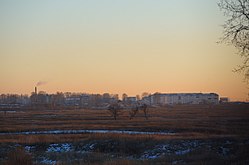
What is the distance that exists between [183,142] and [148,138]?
436 cm

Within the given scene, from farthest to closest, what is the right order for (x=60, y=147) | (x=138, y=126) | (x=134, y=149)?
(x=138, y=126)
(x=60, y=147)
(x=134, y=149)

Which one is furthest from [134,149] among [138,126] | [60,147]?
[138,126]

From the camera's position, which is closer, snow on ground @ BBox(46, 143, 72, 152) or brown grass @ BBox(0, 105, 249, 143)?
snow on ground @ BBox(46, 143, 72, 152)

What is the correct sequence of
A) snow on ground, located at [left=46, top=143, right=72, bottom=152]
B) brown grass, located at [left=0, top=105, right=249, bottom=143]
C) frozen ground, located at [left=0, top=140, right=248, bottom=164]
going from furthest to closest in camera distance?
brown grass, located at [left=0, top=105, right=249, bottom=143], snow on ground, located at [left=46, top=143, right=72, bottom=152], frozen ground, located at [left=0, top=140, right=248, bottom=164]

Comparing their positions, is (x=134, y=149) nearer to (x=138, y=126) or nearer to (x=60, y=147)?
(x=60, y=147)

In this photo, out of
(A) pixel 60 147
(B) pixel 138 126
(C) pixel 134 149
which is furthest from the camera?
(B) pixel 138 126

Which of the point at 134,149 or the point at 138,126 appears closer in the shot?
the point at 134,149

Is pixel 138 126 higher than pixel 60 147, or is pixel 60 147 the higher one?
pixel 138 126

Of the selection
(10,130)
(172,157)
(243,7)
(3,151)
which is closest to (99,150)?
(3,151)

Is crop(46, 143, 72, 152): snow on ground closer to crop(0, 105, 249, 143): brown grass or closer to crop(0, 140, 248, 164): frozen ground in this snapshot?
crop(0, 140, 248, 164): frozen ground

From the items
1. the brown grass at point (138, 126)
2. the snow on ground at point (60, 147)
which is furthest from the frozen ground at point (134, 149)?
the brown grass at point (138, 126)

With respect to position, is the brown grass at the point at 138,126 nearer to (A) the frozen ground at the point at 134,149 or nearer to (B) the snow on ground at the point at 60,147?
(B) the snow on ground at the point at 60,147

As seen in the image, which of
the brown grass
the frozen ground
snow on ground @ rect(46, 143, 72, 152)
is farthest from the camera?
the brown grass

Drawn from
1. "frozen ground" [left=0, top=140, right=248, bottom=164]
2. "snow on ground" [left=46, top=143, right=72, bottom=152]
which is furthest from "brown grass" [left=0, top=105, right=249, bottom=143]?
"frozen ground" [left=0, top=140, right=248, bottom=164]
